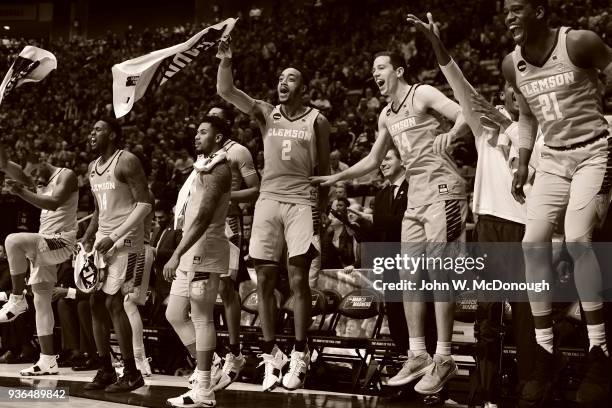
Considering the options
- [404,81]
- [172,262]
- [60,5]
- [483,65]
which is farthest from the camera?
[60,5]

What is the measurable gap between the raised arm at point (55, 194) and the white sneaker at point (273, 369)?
8.66 feet

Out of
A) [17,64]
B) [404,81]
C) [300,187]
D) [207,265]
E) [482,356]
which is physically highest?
[17,64]

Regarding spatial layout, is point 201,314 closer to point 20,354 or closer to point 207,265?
point 207,265

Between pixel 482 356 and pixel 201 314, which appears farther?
pixel 201 314

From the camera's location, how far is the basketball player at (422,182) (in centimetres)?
523

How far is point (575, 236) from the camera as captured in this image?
4.21m

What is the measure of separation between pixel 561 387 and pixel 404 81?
7.44ft

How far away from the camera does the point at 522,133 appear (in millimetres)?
4699

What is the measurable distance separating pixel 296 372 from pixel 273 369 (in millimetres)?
214

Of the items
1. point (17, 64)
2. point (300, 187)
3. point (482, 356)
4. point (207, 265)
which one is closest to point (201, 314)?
point (207, 265)

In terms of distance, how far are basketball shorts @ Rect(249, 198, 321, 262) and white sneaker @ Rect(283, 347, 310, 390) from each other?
2.28ft

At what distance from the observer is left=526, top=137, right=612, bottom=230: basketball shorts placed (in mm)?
4238

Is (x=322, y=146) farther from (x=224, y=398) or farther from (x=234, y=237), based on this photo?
(x=224, y=398)

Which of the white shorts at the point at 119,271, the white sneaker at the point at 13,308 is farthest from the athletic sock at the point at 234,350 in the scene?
the white sneaker at the point at 13,308
